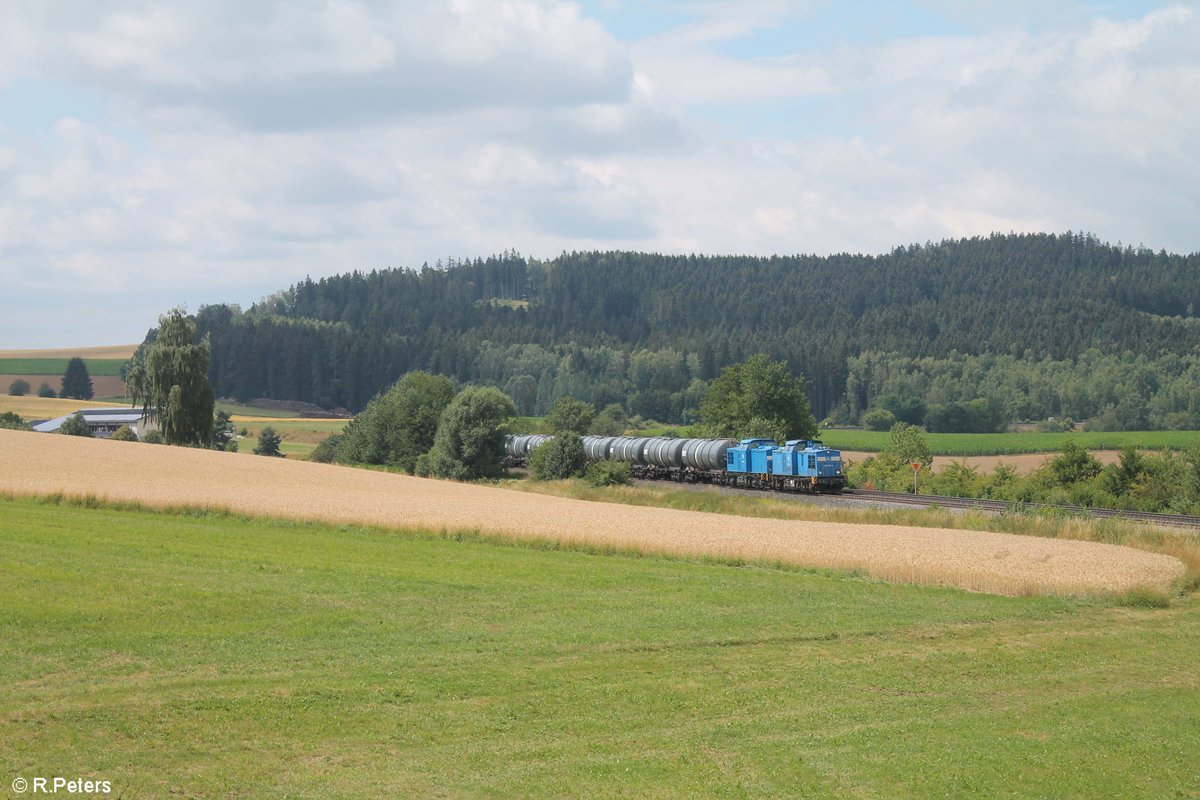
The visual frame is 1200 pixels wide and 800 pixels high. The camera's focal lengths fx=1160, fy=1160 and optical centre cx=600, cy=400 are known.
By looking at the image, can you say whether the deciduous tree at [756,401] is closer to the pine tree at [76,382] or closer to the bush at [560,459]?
the bush at [560,459]

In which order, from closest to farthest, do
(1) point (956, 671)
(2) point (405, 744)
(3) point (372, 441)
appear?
1. (2) point (405, 744)
2. (1) point (956, 671)
3. (3) point (372, 441)

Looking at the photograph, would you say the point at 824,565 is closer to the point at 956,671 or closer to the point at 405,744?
the point at 956,671

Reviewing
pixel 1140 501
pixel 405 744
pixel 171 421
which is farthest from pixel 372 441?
pixel 405 744

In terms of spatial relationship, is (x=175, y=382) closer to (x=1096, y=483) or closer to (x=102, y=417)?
(x=102, y=417)

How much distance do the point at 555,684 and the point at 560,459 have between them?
63769 mm

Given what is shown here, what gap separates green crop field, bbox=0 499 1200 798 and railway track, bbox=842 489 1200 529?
783 inches

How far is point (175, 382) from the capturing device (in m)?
82.7

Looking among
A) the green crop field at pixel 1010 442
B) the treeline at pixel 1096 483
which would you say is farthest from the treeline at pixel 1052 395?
the treeline at pixel 1096 483

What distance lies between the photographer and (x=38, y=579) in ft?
72.0

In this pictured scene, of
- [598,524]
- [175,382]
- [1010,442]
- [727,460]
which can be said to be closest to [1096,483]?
[727,460]

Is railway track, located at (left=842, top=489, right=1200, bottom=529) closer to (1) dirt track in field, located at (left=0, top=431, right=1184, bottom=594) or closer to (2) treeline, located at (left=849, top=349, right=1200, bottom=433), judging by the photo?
(1) dirt track in field, located at (left=0, top=431, right=1184, bottom=594)

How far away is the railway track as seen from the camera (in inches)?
1801

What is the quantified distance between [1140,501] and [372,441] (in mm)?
65912

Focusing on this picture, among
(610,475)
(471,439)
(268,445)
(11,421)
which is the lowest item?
(268,445)
